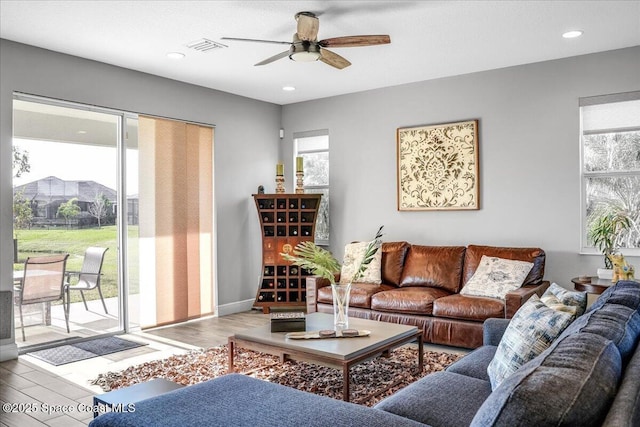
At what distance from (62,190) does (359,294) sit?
3118mm

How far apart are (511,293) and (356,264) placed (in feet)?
6.05

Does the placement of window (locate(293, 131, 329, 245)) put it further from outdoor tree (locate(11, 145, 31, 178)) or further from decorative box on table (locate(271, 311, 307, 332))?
outdoor tree (locate(11, 145, 31, 178))

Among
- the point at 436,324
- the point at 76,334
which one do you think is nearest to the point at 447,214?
the point at 436,324

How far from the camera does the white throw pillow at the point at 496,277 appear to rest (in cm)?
442

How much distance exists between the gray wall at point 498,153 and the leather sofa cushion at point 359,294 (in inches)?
38.0

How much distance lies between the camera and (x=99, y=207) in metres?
4.95

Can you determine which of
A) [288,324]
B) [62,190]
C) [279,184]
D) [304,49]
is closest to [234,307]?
[279,184]

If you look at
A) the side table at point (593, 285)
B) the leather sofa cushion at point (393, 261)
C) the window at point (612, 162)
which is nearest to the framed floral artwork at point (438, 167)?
the leather sofa cushion at point (393, 261)

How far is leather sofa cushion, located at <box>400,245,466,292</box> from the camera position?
16.4ft

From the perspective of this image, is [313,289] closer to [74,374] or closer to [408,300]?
[408,300]

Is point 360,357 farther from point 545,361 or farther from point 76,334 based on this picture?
point 76,334

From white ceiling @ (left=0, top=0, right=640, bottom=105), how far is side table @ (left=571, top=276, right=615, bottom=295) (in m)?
2.14

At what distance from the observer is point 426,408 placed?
6.40ft

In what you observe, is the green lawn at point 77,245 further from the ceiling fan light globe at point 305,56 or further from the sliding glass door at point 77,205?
the ceiling fan light globe at point 305,56
